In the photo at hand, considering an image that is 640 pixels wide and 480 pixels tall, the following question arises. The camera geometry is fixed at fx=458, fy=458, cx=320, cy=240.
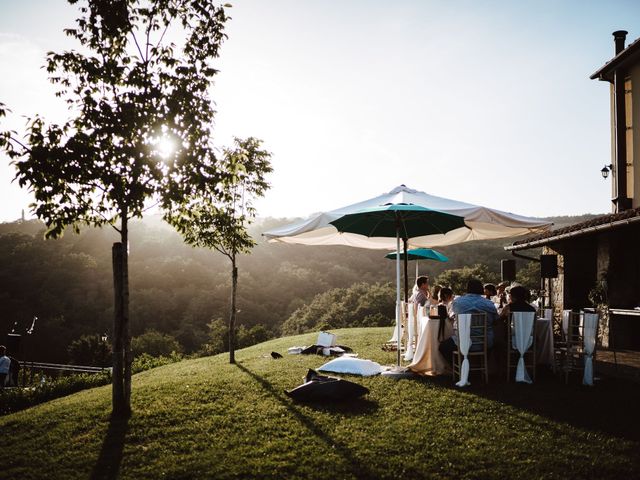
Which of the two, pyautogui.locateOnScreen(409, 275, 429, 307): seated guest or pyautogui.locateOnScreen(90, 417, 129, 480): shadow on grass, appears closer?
pyautogui.locateOnScreen(90, 417, 129, 480): shadow on grass

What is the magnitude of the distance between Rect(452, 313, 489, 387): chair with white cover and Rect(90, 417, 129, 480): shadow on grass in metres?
4.53

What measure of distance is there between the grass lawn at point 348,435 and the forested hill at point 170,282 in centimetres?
3380

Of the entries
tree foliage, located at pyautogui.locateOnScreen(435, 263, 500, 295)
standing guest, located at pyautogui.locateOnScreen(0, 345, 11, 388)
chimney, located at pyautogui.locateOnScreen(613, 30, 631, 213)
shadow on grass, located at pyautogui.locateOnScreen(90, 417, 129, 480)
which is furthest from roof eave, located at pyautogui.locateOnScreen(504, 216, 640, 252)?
standing guest, located at pyautogui.locateOnScreen(0, 345, 11, 388)

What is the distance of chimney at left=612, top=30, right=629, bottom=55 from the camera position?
1394cm

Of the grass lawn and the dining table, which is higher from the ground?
the dining table

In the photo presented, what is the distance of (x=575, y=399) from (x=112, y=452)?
5578 mm

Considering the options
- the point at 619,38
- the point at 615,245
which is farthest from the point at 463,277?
the point at 615,245

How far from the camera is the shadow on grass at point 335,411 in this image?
162 inches

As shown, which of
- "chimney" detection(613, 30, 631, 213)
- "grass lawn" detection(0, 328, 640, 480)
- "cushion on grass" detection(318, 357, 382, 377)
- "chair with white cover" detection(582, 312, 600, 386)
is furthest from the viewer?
"chimney" detection(613, 30, 631, 213)

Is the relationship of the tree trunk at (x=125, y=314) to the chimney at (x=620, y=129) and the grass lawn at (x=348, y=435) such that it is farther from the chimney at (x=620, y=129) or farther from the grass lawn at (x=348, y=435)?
the chimney at (x=620, y=129)

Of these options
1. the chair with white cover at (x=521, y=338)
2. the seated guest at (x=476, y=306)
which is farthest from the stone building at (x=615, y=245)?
the seated guest at (x=476, y=306)

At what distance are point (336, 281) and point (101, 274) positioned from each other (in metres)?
26.2

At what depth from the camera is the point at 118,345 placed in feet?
19.5

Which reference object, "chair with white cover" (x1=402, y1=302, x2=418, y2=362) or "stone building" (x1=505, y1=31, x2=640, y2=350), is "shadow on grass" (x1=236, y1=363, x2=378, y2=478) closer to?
"chair with white cover" (x1=402, y1=302, x2=418, y2=362)
